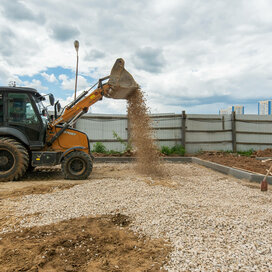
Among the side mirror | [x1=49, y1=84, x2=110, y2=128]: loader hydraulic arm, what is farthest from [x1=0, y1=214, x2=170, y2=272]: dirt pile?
the side mirror

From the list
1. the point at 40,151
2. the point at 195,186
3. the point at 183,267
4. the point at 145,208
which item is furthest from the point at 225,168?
the point at 183,267

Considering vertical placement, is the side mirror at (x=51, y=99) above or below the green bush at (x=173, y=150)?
above

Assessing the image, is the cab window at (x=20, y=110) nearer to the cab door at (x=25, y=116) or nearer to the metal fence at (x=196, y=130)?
the cab door at (x=25, y=116)

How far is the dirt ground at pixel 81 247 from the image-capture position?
2.35 metres

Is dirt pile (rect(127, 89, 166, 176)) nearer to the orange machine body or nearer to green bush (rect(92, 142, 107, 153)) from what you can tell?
the orange machine body

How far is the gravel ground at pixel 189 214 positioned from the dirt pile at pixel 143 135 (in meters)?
1.52

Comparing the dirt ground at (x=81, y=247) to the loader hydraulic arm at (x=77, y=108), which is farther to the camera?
the loader hydraulic arm at (x=77, y=108)

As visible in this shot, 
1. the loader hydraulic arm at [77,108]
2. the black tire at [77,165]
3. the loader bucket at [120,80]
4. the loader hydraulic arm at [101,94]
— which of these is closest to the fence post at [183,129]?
the loader hydraulic arm at [101,94]

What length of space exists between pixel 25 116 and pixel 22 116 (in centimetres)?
7

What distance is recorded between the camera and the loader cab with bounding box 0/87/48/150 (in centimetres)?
636

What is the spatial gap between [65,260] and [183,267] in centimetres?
113

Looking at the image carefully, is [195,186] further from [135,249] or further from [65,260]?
[65,260]

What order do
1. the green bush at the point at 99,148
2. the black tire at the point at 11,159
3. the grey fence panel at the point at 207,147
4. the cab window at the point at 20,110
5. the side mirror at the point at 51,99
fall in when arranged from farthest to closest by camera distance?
the grey fence panel at the point at 207,147, the green bush at the point at 99,148, the side mirror at the point at 51,99, the cab window at the point at 20,110, the black tire at the point at 11,159

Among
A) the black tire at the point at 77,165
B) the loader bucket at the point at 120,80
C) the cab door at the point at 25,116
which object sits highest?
the loader bucket at the point at 120,80
